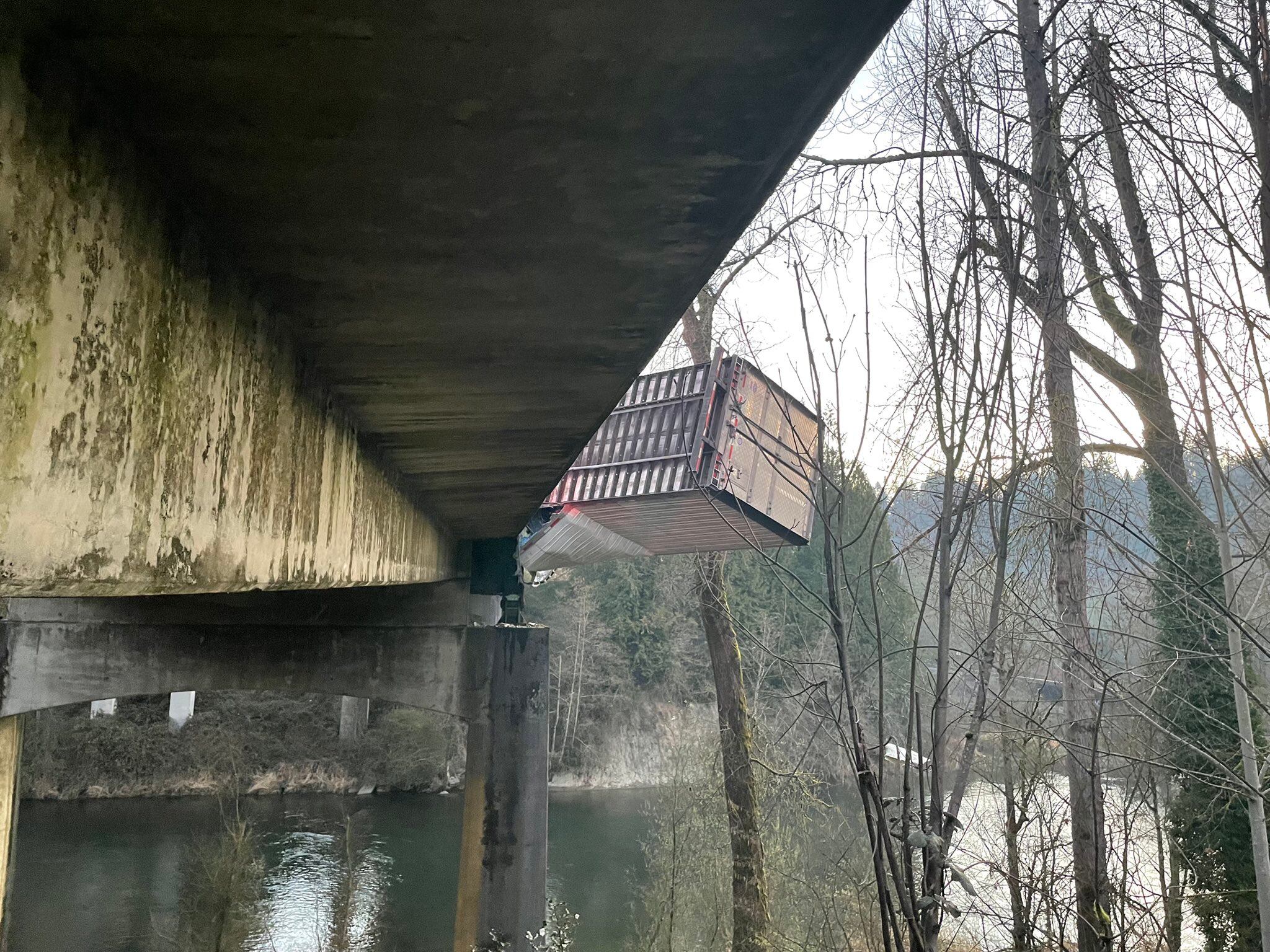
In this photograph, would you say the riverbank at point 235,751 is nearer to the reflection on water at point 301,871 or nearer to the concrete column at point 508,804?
the reflection on water at point 301,871

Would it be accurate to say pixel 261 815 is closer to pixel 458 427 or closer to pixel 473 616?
pixel 473 616

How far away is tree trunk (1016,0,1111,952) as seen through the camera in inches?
156

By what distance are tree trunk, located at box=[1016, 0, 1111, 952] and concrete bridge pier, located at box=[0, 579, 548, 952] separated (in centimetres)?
509

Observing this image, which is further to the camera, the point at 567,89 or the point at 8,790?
the point at 8,790

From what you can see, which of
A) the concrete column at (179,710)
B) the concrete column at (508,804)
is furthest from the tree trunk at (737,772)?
the concrete column at (179,710)

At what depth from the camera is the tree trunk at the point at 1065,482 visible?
156 inches

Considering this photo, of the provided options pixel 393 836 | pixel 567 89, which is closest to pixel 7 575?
pixel 567 89

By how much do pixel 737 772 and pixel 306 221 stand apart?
579 inches

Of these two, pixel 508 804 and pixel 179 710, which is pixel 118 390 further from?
pixel 179 710

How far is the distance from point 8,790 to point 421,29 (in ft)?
35.2

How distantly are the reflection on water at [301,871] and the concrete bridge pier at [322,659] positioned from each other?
26.2 ft

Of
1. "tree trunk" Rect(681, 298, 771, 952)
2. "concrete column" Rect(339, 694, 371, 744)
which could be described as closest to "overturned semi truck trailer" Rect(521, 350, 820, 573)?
"tree trunk" Rect(681, 298, 771, 952)

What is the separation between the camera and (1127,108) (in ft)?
13.9

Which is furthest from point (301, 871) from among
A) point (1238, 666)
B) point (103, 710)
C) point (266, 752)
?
point (1238, 666)
